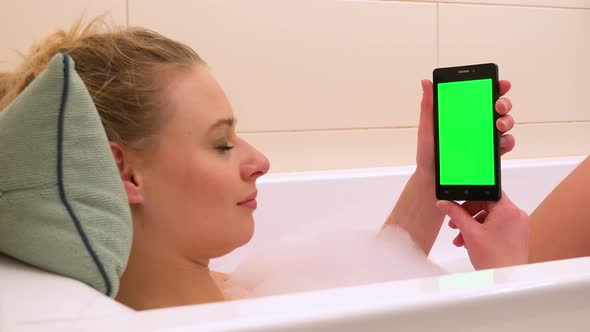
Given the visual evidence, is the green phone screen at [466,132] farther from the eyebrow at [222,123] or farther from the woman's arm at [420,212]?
the eyebrow at [222,123]

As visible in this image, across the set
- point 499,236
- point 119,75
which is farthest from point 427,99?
point 119,75

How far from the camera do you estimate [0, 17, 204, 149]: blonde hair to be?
0.73m

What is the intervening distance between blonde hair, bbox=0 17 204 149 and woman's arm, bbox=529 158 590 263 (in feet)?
2.12

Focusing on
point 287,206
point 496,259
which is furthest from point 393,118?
point 496,259

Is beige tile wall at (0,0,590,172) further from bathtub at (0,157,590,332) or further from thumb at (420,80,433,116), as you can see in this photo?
bathtub at (0,157,590,332)

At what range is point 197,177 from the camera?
2.47 ft

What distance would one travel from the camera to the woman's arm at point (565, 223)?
3.37 feet

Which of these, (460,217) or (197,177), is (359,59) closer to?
(460,217)

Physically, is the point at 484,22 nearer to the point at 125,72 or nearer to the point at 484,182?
the point at 484,182

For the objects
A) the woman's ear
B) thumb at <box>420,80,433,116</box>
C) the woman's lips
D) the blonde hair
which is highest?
the blonde hair

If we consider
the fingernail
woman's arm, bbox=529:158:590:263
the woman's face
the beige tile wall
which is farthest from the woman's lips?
the beige tile wall

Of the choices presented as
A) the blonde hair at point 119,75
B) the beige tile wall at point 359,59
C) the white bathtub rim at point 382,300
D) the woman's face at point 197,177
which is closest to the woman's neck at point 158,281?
the woman's face at point 197,177

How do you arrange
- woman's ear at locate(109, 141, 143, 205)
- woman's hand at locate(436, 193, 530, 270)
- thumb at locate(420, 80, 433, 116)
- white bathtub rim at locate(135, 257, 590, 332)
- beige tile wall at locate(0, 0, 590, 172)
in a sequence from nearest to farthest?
white bathtub rim at locate(135, 257, 590, 332), woman's ear at locate(109, 141, 143, 205), woman's hand at locate(436, 193, 530, 270), thumb at locate(420, 80, 433, 116), beige tile wall at locate(0, 0, 590, 172)

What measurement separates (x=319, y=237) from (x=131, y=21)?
0.60m
